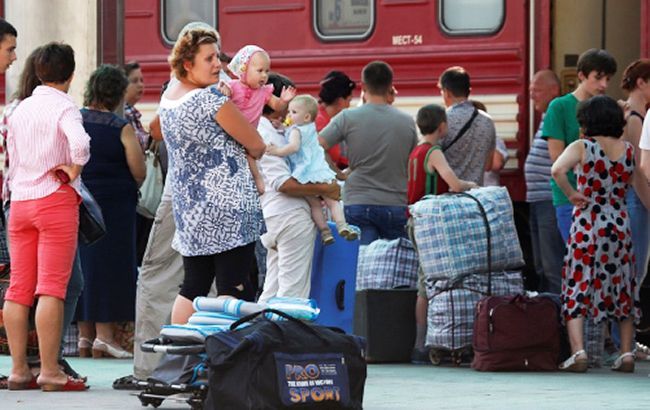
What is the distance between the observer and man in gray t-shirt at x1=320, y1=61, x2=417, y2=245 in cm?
1163

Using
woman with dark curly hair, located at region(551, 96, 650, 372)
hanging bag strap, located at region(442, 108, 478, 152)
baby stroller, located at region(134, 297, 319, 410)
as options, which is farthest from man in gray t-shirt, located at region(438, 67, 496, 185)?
baby stroller, located at region(134, 297, 319, 410)

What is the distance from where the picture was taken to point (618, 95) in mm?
13656

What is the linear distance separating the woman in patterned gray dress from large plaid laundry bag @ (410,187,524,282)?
9.38ft

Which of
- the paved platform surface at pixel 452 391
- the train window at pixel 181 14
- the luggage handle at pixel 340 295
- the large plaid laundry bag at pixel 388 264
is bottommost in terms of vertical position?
the paved platform surface at pixel 452 391

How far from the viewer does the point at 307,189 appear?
10312mm

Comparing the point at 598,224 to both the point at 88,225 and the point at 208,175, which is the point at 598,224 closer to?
the point at 88,225

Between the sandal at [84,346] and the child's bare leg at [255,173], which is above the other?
the child's bare leg at [255,173]

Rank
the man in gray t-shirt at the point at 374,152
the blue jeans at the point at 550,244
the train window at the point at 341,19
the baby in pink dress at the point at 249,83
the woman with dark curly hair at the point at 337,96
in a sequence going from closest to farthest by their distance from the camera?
the baby in pink dress at the point at 249,83 → the man in gray t-shirt at the point at 374,152 → the blue jeans at the point at 550,244 → the woman with dark curly hair at the point at 337,96 → the train window at the point at 341,19

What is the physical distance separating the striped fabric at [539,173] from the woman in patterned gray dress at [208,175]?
4248 mm

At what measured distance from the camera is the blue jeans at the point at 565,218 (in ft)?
36.5

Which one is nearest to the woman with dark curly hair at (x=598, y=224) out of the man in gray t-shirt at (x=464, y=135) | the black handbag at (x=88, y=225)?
the man in gray t-shirt at (x=464, y=135)

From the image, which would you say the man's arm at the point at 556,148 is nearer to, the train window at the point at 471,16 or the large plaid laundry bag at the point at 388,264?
the large plaid laundry bag at the point at 388,264

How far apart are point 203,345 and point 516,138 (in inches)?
240

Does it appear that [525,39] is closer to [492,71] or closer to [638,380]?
[492,71]
